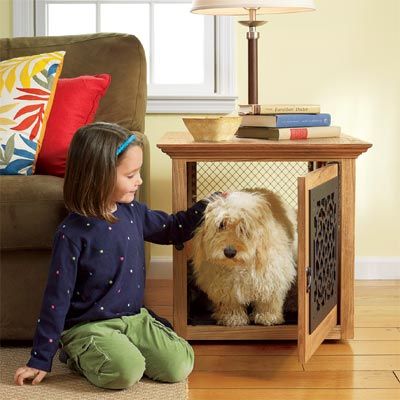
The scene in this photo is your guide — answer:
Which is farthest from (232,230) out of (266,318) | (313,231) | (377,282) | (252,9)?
(377,282)

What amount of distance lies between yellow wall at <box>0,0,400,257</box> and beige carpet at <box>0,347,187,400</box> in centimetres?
123

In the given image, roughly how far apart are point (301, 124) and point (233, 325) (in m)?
0.62

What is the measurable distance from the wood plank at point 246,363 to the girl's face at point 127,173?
516 millimetres

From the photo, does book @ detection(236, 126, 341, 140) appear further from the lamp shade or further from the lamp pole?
the lamp shade

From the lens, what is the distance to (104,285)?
7.07 feet

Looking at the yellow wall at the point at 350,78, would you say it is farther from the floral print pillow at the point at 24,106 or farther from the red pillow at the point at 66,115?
the floral print pillow at the point at 24,106

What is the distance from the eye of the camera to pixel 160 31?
10.8ft

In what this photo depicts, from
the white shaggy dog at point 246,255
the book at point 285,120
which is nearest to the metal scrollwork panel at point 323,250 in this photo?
the white shaggy dog at point 246,255

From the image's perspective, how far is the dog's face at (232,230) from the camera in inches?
90.3

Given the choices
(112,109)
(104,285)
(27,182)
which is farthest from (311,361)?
(112,109)

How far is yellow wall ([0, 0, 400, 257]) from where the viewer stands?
3.17 meters

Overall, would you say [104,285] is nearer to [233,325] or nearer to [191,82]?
[233,325]

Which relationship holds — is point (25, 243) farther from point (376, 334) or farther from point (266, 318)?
point (376, 334)

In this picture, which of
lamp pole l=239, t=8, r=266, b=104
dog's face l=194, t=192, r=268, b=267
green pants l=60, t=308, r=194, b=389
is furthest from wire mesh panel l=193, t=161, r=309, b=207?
green pants l=60, t=308, r=194, b=389
